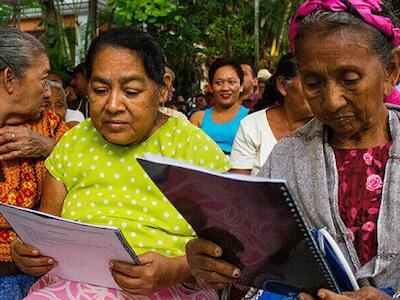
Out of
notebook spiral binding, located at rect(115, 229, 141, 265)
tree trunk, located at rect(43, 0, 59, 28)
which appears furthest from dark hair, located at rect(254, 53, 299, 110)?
tree trunk, located at rect(43, 0, 59, 28)

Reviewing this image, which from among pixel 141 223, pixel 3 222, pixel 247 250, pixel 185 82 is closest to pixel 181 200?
pixel 247 250

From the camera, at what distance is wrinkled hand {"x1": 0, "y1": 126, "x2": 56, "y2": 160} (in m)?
2.45

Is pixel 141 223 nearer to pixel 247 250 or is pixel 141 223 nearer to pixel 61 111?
pixel 247 250

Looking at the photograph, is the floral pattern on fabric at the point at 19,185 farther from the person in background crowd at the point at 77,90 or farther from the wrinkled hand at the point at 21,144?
the person in background crowd at the point at 77,90

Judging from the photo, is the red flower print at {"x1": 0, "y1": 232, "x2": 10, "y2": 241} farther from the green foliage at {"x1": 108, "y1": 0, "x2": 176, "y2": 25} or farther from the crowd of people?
the green foliage at {"x1": 108, "y1": 0, "x2": 176, "y2": 25}

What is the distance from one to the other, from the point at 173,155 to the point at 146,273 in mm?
517

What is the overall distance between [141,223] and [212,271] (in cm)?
52

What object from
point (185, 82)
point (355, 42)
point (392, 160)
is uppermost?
point (355, 42)

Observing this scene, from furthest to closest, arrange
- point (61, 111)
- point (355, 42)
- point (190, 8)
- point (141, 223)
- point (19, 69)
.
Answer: point (190, 8)
point (61, 111)
point (19, 69)
point (141, 223)
point (355, 42)

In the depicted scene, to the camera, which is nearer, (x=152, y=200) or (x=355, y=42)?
(x=355, y=42)

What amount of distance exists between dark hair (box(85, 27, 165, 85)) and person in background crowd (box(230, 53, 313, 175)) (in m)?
1.29

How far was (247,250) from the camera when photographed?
1593 millimetres

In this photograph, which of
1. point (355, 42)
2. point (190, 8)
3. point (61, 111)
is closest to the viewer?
point (355, 42)

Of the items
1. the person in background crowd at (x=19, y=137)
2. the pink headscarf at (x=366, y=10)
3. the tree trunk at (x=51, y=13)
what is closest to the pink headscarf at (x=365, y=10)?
the pink headscarf at (x=366, y=10)
